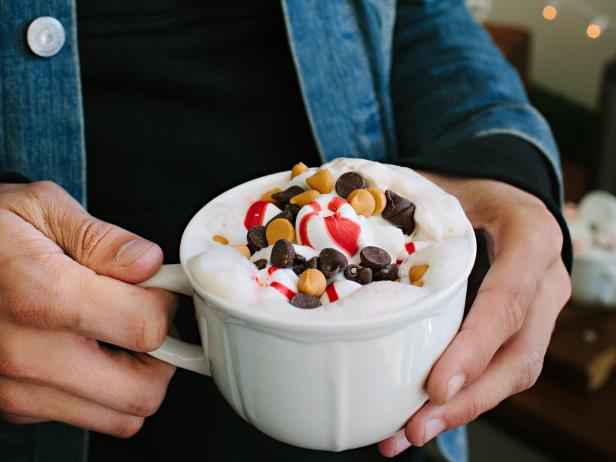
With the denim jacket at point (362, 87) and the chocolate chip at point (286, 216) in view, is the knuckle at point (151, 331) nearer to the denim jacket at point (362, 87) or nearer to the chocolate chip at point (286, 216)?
the chocolate chip at point (286, 216)

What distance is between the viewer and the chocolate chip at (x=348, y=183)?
65cm

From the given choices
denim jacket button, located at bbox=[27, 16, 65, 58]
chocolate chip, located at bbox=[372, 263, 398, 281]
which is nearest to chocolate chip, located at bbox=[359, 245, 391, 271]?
chocolate chip, located at bbox=[372, 263, 398, 281]

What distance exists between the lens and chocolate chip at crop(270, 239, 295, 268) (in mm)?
586

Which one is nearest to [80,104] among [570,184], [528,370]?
[528,370]

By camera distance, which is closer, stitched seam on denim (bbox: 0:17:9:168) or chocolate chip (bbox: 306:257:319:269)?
chocolate chip (bbox: 306:257:319:269)

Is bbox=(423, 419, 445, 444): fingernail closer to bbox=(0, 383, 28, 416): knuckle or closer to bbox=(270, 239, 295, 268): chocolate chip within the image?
bbox=(270, 239, 295, 268): chocolate chip

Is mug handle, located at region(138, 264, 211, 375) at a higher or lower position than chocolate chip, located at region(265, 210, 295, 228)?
lower

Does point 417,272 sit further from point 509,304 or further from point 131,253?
point 131,253

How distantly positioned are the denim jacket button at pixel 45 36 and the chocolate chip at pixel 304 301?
0.49 m

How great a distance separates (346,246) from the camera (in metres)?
0.61

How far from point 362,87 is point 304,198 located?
17.6 inches

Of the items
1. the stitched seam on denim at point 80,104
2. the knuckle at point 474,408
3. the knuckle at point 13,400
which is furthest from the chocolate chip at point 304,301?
the stitched seam on denim at point 80,104

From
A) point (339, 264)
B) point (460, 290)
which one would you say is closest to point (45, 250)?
point (339, 264)

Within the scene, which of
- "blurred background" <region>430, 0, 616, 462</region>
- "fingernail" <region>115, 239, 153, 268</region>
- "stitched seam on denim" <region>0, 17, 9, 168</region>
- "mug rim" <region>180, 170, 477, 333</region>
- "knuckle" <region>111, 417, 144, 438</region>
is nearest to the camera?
"mug rim" <region>180, 170, 477, 333</region>
